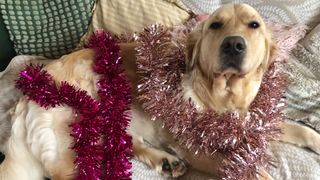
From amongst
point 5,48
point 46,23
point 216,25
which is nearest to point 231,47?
point 216,25

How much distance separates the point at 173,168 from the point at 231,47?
1.62 feet

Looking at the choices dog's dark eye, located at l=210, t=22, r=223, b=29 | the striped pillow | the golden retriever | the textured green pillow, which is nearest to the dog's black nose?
the golden retriever

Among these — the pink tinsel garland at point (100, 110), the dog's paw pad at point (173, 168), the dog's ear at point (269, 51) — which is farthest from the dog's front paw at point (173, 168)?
the dog's ear at point (269, 51)

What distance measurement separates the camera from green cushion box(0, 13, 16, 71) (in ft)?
6.41

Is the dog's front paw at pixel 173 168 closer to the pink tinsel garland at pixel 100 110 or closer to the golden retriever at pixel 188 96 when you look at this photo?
the golden retriever at pixel 188 96

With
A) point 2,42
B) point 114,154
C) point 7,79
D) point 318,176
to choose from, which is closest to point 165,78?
point 114,154

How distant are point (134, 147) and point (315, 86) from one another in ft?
2.50

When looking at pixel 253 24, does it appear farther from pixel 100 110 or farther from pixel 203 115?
pixel 100 110

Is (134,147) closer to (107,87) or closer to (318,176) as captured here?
(107,87)

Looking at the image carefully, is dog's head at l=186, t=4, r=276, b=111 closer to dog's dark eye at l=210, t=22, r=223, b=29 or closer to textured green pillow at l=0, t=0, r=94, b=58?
dog's dark eye at l=210, t=22, r=223, b=29

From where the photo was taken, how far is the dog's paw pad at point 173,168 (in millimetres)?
1565

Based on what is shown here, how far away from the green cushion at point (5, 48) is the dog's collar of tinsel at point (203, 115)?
0.74m

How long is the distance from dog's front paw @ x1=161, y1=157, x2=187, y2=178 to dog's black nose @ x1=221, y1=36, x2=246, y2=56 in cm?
45

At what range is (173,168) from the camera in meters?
1.57
